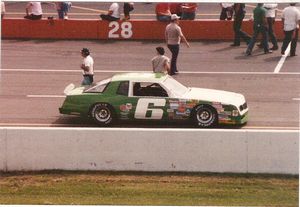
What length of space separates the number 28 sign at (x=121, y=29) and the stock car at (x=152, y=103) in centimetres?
849

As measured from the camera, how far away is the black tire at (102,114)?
1603cm

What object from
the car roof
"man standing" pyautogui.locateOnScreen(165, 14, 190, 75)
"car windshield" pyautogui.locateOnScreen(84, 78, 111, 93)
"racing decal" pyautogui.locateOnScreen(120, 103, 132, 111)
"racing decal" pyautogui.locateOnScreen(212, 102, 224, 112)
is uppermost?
"man standing" pyautogui.locateOnScreen(165, 14, 190, 75)

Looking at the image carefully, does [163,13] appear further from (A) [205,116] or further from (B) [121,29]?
(A) [205,116]

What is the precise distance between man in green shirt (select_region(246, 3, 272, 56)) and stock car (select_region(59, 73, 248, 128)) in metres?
6.45

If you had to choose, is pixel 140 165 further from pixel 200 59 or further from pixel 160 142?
pixel 200 59

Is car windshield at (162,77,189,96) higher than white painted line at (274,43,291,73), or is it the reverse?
car windshield at (162,77,189,96)

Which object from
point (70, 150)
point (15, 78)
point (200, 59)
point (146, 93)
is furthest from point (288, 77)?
point (70, 150)

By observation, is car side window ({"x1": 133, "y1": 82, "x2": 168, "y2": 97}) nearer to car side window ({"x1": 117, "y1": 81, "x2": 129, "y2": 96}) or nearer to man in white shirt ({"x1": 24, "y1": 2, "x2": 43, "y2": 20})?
car side window ({"x1": 117, "y1": 81, "x2": 129, "y2": 96})

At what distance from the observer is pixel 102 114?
1609 cm

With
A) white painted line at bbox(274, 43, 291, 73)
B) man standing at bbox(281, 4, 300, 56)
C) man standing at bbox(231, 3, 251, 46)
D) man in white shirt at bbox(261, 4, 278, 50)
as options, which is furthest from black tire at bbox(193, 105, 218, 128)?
man standing at bbox(231, 3, 251, 46)

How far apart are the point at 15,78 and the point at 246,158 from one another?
9.05 meters

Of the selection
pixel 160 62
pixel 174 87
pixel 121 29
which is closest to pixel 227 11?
pixel 121 29

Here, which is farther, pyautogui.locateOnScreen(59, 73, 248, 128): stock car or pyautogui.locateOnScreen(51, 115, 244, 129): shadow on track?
pyautogui.locateOnScreen(51, 115, 244, 129): shadow on track

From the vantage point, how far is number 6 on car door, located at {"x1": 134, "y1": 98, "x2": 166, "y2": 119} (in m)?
15.7
